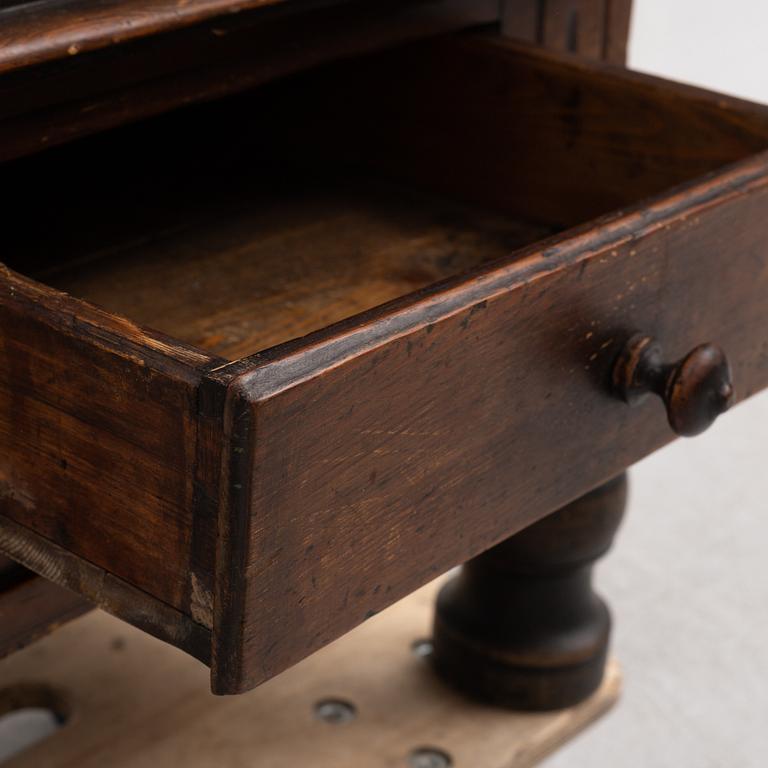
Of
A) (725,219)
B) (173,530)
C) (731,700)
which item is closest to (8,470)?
(173,530)

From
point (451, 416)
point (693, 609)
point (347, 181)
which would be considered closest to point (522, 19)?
point (347, 181)

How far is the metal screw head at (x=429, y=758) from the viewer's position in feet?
3.77

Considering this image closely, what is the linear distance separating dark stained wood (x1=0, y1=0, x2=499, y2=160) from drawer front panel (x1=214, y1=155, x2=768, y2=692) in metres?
0.21

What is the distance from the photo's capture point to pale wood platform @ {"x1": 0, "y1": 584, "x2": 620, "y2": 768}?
3.76 feet

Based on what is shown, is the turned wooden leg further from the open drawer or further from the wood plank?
the wood plank

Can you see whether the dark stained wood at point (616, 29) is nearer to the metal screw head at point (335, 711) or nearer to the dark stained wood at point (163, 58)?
the dark stained wood at point (163, 58)

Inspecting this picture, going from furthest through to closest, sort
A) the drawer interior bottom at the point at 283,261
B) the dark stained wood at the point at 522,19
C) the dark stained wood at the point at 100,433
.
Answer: the dark stained wood at the point at 522,19
the drawer interior bottom at the point at 283,261
the dark stained wood at the point at 100,433

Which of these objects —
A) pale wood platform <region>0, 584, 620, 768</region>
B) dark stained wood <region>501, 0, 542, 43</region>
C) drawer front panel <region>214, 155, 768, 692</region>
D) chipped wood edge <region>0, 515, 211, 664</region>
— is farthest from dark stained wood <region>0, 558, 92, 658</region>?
dark stained wood <region>501, 0, 542, 43</region>

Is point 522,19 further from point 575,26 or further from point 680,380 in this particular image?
point 680,380

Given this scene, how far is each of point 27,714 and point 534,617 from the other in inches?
15.6

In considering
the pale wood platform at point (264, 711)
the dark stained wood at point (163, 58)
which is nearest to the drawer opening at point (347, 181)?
the dark stained wood at point (163, 58)

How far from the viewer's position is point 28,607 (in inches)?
31.9

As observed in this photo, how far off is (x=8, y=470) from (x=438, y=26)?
1.39 ft

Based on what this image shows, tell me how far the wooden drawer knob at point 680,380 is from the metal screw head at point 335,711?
484 millimetres
